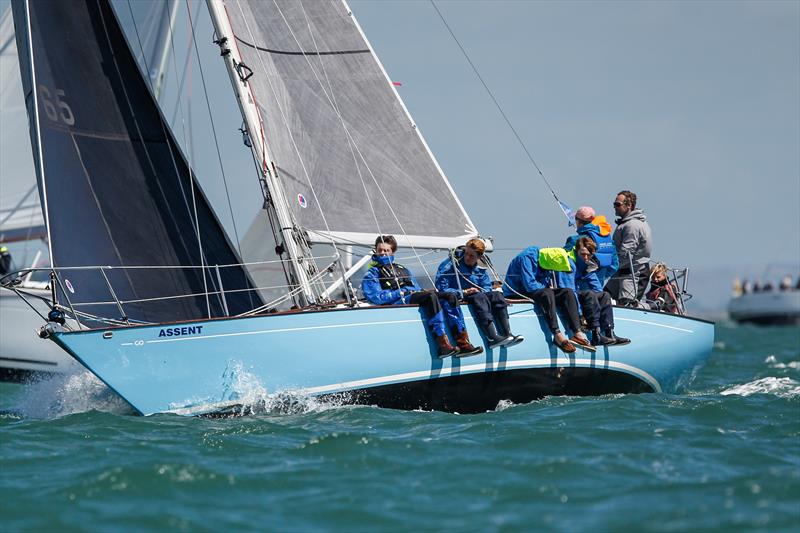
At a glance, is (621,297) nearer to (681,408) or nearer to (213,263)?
(681,408)

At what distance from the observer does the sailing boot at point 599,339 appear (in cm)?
1079

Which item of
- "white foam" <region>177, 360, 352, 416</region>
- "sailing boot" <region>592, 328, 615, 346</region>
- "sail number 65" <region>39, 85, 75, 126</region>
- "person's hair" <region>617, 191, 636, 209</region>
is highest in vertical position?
"sail number 65" <region>39, 85, 75, 126</region>

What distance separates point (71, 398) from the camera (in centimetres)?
1029

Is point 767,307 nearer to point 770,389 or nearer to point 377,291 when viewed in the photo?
point 770,389

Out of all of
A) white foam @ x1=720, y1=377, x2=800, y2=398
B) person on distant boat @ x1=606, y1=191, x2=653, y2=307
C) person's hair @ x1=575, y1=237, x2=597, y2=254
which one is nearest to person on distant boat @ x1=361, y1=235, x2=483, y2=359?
person's hair @ x1=575, y1=237, x2=597, y2=254

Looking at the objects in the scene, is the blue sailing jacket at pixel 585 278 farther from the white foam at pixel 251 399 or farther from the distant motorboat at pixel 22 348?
the distant motorboat at pixel 22 348

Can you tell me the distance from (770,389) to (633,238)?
2.29 meters

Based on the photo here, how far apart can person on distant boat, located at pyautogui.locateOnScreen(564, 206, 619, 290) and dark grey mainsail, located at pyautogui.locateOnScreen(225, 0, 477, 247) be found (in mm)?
1357

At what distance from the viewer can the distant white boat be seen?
48125 millimetres

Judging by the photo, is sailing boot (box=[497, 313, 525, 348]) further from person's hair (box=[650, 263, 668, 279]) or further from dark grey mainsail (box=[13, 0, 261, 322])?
person's hair (box=[650, 263, 668, 279])

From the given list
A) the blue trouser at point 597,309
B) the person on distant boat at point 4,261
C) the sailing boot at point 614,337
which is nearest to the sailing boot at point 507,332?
the blue trouser at point 597,309

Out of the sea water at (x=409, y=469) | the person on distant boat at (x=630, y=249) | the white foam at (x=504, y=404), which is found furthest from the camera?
the person on distant boat at (x=630, y=249)

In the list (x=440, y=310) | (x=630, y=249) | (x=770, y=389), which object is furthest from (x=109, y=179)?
(x=770, y=389)

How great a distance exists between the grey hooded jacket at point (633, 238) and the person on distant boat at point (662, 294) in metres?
0.41
